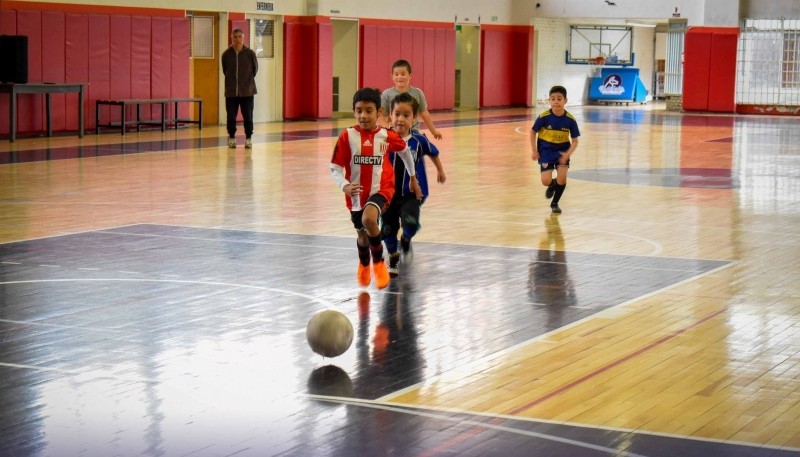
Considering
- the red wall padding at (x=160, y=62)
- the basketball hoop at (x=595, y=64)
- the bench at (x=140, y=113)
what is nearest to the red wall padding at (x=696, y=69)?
the basketball hoop at (x=595, y=64)

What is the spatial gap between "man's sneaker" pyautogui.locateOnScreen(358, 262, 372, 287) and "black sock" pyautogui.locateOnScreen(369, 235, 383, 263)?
87mm

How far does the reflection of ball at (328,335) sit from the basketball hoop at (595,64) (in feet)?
126

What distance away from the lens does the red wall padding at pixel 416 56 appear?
35.1 m

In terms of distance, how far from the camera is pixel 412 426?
5617mm

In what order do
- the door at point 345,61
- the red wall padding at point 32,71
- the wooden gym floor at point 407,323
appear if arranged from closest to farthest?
the wooden gym floor at point 407,323, the red wall padding at point 32,71, the door at point 345,61

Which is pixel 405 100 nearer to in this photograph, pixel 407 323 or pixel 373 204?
pixel 373 204

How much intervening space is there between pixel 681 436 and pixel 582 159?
1621cm

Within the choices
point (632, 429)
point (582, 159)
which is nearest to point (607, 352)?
point (632, 429)

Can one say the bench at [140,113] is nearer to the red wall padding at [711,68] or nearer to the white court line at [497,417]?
the red wall padding at [711,68]

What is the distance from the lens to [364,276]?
9328mm

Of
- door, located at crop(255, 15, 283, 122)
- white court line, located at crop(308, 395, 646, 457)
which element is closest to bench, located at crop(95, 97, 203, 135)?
door, located at crop(255, 15, 283, 122)

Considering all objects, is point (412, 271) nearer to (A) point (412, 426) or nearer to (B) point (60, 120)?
(A) point (412, 426)

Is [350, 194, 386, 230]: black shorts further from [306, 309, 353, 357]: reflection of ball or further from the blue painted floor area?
[306, 309, 353, 357]: reflection of ball

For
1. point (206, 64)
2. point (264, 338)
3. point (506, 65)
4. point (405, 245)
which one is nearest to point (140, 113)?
point (206, 64)
